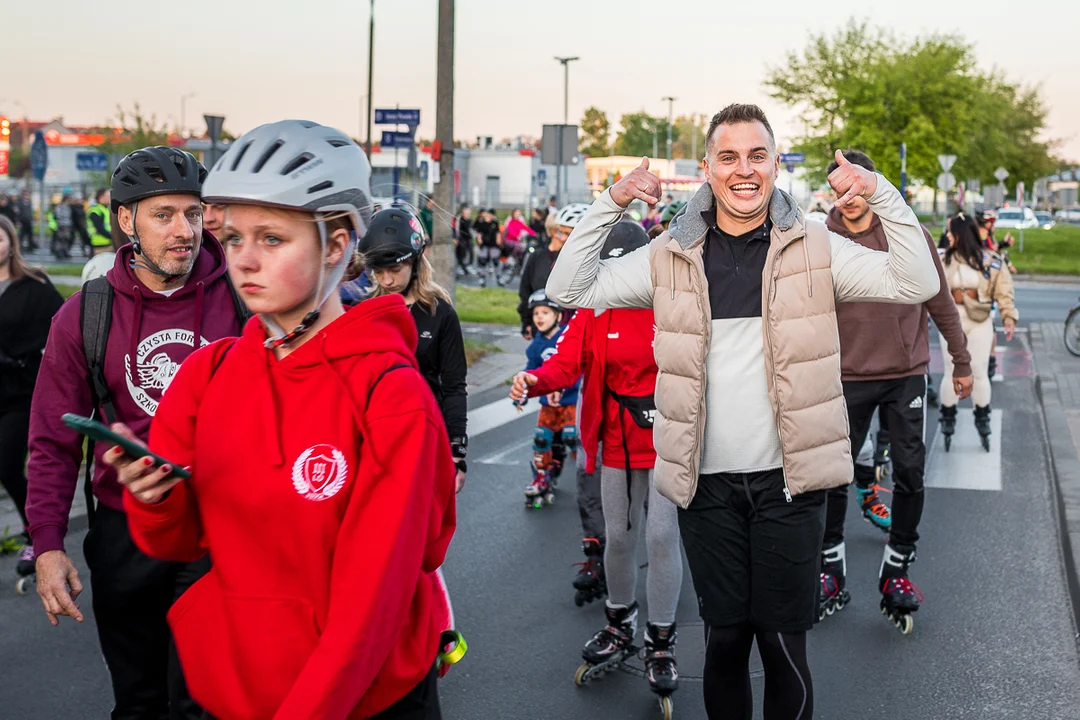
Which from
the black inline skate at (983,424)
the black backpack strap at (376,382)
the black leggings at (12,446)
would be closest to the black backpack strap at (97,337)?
the black backpack strap at (376,382)

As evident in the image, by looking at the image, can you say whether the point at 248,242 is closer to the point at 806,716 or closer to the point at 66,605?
the point at 66,605

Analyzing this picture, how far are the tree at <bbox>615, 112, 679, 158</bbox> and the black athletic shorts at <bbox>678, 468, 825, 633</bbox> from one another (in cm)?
17426

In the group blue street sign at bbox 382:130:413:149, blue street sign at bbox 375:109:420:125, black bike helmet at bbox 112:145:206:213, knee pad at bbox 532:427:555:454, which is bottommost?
knee pad at bbox 532:427:555:454

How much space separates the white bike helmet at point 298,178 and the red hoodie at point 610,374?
301 centimetres

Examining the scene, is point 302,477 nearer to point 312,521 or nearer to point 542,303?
point 312,521

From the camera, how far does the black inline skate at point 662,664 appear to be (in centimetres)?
506

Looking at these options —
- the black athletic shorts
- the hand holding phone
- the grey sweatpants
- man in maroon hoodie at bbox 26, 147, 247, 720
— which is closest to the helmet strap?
man in maroon hoodie at bbox 26, 147, 247, 720

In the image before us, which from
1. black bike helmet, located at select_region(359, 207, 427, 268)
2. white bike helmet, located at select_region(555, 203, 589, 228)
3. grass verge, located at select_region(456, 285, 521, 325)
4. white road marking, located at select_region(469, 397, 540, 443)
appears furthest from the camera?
grass verge, located at select_region(456, 285, 521, 325)

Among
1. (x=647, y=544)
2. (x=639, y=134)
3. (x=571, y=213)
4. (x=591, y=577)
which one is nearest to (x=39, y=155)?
(x=571, y=213)

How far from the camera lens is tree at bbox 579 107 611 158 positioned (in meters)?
162

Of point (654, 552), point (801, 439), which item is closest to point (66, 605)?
point (801, 439)

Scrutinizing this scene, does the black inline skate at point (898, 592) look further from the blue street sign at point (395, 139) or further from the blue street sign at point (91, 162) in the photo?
the blue street sign at point (91, 162)

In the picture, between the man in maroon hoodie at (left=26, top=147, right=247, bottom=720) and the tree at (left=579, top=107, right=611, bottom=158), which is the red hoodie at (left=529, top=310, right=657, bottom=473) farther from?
the tree at (left=579, top=107, right=611, bottom=158)

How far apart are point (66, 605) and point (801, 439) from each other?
6.90 ft
